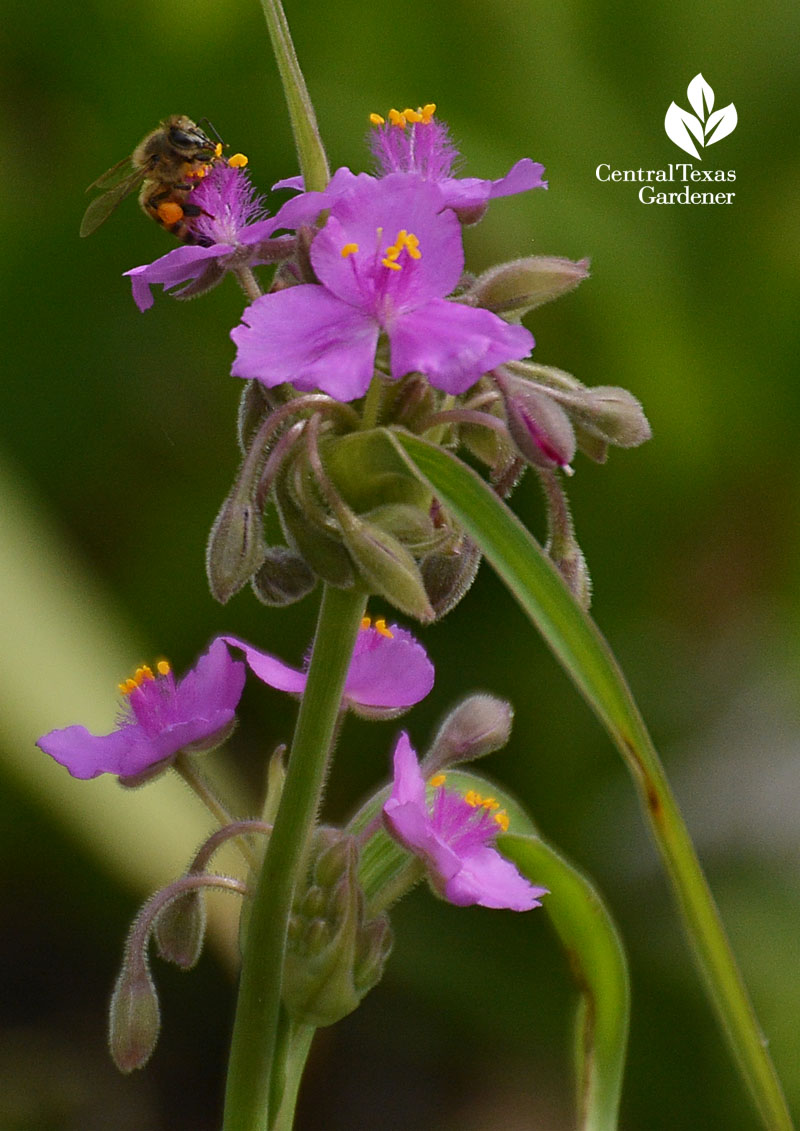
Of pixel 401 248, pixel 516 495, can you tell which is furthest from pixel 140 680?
pixel 516 495

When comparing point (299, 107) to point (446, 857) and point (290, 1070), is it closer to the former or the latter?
point (446, 857)

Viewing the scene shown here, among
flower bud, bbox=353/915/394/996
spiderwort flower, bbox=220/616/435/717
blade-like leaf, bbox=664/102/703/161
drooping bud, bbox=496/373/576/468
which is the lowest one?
flower bud, bbox=353/915/394/996

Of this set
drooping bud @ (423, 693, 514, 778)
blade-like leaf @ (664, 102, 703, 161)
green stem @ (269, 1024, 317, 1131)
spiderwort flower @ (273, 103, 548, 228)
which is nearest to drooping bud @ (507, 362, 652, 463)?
spiderwort flower @ (273, 103, 548, 228)

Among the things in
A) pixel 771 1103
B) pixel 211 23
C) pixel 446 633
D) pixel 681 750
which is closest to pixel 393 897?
pixel 771 1103

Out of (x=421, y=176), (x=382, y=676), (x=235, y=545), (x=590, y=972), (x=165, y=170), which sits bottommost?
(x=590, y=972)

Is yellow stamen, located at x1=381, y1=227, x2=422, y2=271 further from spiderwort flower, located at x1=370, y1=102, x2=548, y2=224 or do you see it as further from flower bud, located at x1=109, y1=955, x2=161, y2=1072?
flower bud, located at x1=109, y1=955, x2=161, y2=1072

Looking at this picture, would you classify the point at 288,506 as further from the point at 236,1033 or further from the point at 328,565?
the point at 236,1033
